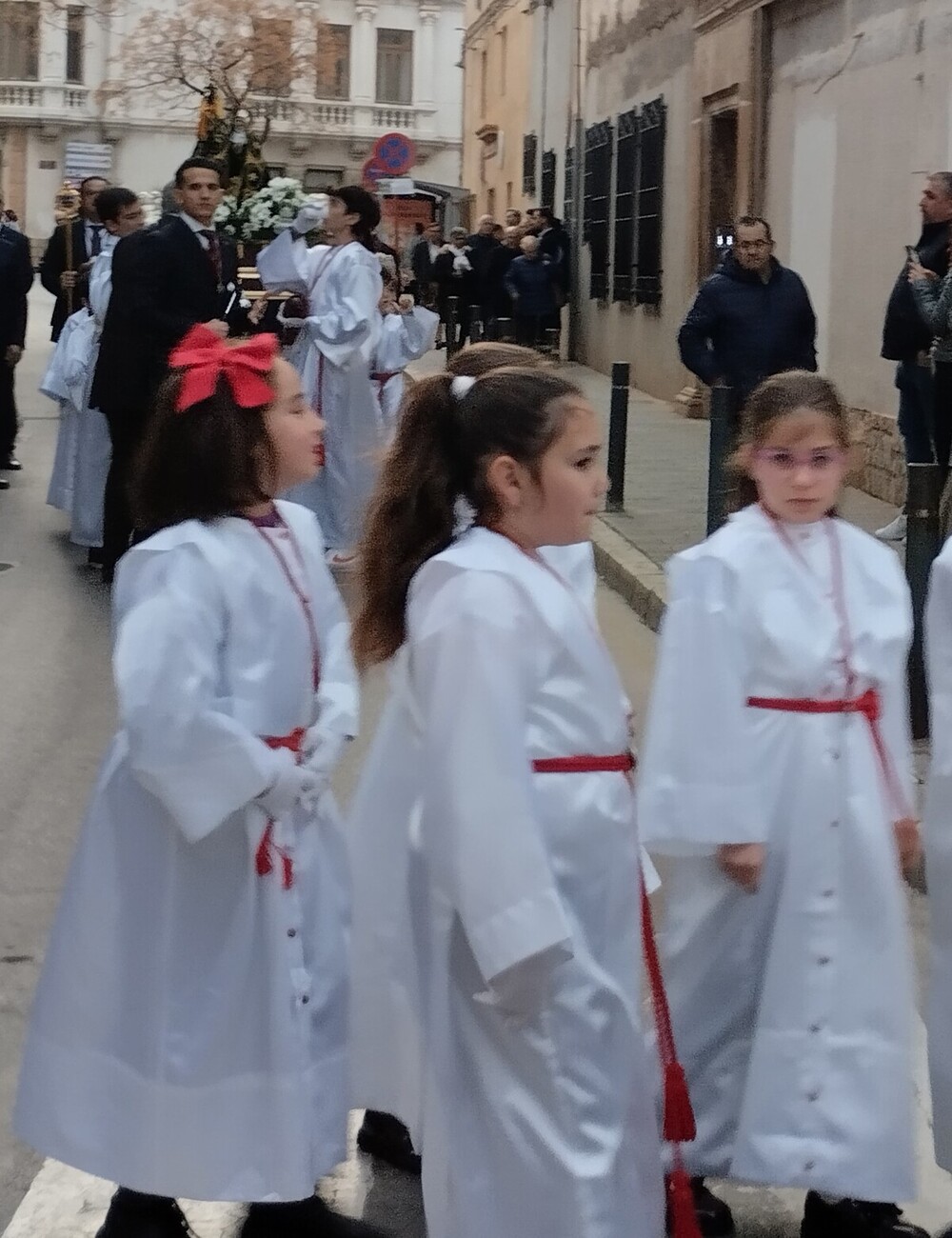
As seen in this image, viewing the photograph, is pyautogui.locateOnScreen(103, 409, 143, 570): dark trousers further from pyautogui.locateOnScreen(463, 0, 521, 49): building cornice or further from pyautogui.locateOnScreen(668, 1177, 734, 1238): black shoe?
pyautogui.locateOnScreen(463, 0, 521, 49): building cornice

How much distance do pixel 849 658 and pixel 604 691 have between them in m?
0.66

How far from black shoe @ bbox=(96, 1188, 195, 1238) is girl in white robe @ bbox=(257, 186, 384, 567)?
7.34 m

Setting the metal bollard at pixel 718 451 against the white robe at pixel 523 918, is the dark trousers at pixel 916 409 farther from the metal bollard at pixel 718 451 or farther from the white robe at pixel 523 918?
the white robe at pixel 523 918

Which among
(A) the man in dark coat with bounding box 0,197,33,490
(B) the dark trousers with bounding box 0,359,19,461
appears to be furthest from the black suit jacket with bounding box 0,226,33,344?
(B) the dark trousers with bounding box 0,359,19,461

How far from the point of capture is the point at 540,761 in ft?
10.1

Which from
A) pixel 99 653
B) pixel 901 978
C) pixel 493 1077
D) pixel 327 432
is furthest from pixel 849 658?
pixel 327 432

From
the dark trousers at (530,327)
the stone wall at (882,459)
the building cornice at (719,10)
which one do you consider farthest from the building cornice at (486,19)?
the stone wall at (882,459)

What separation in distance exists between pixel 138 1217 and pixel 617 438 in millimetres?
9076

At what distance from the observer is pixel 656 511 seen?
476 inches

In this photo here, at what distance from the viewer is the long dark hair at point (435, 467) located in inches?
126

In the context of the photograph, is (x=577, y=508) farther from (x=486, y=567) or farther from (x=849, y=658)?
(x=849, y=658)

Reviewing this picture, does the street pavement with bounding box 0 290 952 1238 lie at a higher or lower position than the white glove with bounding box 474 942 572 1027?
lower

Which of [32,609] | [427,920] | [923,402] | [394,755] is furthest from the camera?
[923,402]

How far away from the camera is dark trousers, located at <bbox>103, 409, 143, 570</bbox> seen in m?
9.77
